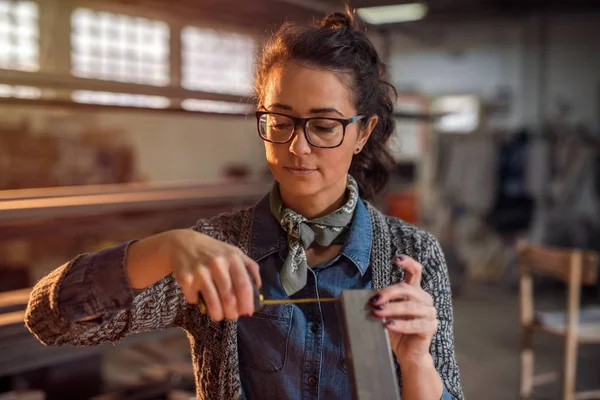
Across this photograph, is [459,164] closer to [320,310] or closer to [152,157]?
[152,157]

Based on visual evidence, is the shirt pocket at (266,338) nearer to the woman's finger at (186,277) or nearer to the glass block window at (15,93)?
the woman's finger at (186,277)

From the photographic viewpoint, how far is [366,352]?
0.91 m

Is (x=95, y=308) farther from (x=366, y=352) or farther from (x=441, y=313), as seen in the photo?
(x=441, y=313)

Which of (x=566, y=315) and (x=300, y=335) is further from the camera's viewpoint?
(x=566, y=315)

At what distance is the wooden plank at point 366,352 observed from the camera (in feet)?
2.97

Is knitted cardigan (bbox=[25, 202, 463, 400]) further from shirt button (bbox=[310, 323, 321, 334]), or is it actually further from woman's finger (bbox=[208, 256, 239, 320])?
woman's finger (bbox=[208, 256, 239, 320])

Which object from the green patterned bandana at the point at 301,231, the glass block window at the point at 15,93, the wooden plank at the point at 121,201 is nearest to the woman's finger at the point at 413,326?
the green patterned bandana at the point at 301,231

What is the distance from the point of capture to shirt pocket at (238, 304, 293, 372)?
1297 millimetres

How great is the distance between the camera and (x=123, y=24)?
613cm

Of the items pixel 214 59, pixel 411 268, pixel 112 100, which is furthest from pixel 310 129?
pixel 214 59

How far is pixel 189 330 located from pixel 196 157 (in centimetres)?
598

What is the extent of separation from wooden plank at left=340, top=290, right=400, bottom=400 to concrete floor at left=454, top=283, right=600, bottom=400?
9.83 ft

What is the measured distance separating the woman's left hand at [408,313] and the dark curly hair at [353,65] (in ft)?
1.50

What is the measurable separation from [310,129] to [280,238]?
0.26 m
